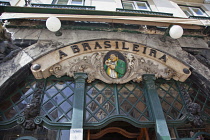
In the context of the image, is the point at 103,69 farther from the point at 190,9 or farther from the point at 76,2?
the point at 190,9

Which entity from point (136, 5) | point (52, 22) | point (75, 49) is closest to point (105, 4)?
point (136, 5)

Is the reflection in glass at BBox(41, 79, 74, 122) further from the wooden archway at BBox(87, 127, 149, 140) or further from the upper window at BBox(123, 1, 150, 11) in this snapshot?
the upper window at BBox(123, 1, 150, 11)

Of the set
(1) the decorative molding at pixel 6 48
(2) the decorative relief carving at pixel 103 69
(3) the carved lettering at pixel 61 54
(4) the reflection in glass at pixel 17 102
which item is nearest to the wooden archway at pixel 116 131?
(2) the decorative relief carving at pixel 103 69

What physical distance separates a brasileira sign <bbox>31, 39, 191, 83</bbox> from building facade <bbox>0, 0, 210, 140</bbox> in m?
0.03

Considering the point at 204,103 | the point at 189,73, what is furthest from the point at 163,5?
the point at 204,103

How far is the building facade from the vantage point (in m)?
4.93

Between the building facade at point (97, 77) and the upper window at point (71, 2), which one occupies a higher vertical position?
the upper window at point (71, 2)

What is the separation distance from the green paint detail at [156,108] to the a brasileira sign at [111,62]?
0.26m

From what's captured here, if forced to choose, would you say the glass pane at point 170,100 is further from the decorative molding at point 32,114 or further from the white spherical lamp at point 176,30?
the decorative molding at point 32,114

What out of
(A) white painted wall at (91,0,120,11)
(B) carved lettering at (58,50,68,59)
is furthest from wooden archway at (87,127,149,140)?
(A) white painted wall at (91,0,120,11)

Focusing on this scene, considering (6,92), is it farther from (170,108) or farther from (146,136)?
(170,108)

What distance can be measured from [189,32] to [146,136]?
14.6ft

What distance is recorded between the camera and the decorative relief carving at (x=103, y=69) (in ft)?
18.3

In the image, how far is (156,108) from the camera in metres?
5.26
